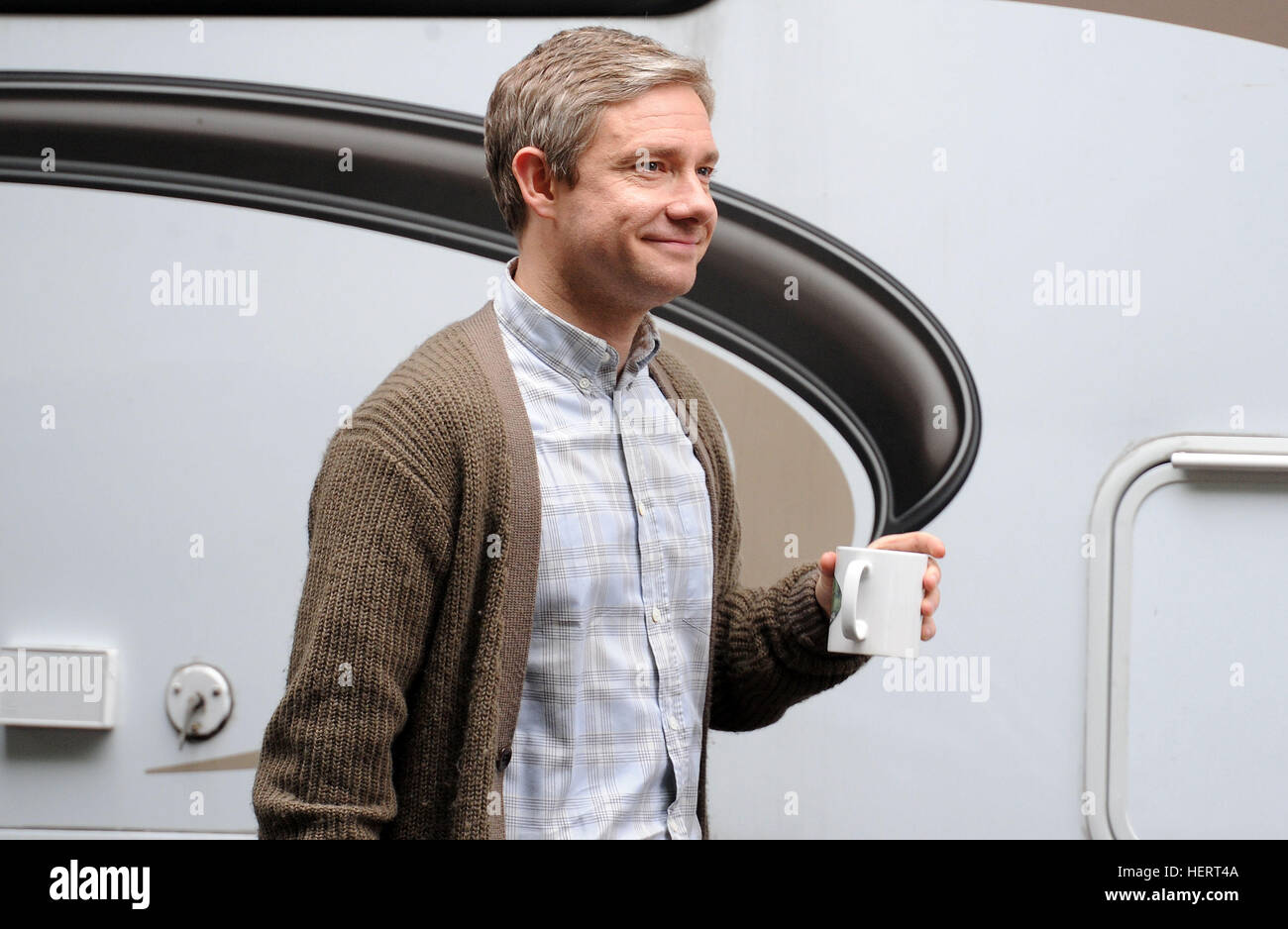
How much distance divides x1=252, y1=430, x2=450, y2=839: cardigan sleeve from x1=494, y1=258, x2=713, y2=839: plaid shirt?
154mm

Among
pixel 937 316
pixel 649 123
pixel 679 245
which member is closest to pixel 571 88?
pixel 649 123

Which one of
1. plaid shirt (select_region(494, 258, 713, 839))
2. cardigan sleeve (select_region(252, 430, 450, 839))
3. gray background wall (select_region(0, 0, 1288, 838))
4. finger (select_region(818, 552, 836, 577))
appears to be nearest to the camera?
cardigan sleeve (select_region(252, 430, 450, 839))

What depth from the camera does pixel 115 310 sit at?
219 centimetres

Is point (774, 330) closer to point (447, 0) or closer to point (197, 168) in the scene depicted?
point (447, 0)

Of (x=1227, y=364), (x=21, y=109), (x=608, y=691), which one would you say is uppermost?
(x=21, y=109)

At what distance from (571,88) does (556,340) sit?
296 millimetres

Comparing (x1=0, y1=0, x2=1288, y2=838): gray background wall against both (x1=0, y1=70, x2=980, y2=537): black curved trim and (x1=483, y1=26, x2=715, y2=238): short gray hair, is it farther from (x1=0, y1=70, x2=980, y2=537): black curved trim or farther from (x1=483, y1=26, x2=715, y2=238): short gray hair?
(x1=483, y1=26, x2=715, y2=238): short gray hair

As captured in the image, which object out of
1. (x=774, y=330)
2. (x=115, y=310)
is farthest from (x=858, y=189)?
(x=115, y=310)

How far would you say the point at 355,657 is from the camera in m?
1.26

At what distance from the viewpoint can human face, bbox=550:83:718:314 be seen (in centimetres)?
140

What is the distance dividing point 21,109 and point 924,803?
208cm

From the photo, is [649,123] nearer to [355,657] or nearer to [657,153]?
[657,153]

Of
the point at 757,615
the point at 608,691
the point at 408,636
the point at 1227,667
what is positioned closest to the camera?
the point at 408,636

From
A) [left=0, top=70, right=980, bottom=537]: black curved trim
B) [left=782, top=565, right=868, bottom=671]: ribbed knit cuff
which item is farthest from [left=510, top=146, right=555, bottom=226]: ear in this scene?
[left=0, top=70, right=980, bottom=537]: black curved trim
